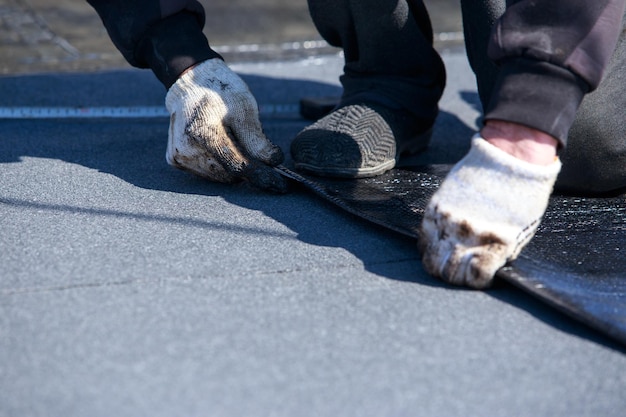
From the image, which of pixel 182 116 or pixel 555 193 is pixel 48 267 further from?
pixel 555 193

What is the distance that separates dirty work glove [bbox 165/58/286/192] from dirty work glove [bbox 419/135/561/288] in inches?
20.7

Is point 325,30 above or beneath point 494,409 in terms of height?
above

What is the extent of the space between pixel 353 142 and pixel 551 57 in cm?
67

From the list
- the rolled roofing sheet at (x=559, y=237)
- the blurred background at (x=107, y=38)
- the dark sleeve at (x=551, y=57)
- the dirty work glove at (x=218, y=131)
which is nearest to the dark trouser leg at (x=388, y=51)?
the rolled roofing sheet at (x=559, y=237)

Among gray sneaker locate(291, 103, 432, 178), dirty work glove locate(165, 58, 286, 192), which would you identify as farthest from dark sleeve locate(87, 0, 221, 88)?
gray sneaker locate(291, 103, 432, 178)

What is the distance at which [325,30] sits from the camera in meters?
2.24

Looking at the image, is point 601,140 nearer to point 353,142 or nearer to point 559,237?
point 559,237

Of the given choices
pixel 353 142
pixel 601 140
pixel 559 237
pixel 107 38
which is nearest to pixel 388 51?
pixel 353 142

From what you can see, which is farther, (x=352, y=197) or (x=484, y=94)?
(x=484, y=94)

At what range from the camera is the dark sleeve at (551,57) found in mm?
1275

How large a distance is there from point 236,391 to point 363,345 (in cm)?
21

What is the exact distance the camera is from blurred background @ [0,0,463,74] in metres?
3.09

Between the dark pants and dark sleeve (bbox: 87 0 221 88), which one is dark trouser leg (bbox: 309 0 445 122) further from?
dark sleeve (bbox: 87 0 221 88)

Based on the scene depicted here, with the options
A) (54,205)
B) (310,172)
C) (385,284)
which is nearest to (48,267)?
(54,205)
